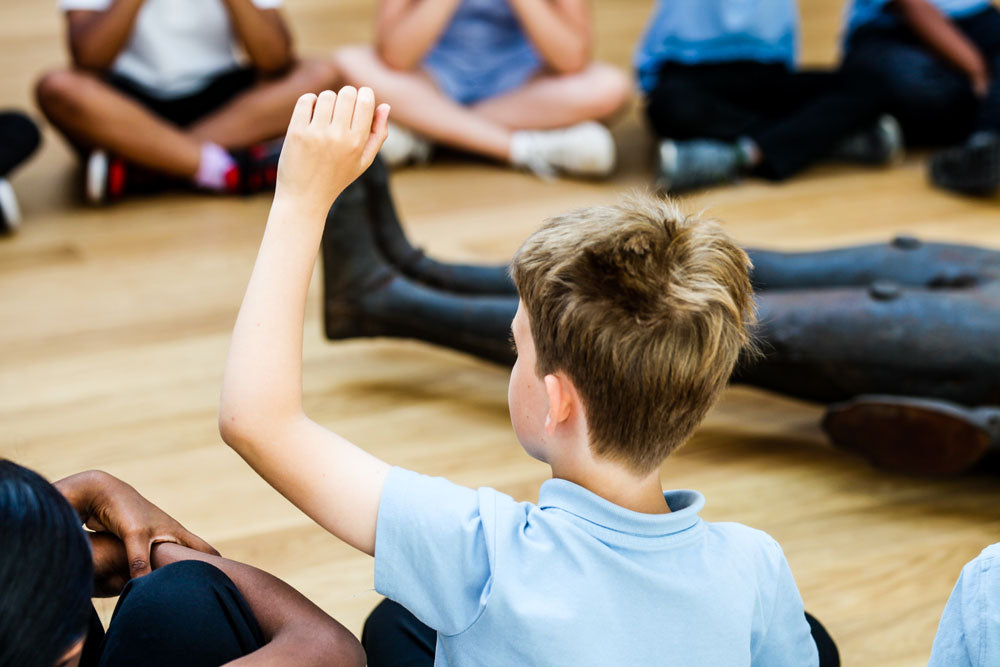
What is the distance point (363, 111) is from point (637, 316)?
243mm

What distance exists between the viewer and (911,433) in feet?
4.26

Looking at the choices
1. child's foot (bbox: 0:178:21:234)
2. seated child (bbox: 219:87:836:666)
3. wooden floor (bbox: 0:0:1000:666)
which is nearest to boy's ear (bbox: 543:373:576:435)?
seated child (bbox: 219:87:836:666)

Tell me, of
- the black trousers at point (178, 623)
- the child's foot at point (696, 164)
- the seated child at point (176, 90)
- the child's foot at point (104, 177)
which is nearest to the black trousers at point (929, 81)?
the child's foot at point (696, 164)

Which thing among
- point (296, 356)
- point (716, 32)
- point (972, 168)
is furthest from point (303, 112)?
point (716, 32)

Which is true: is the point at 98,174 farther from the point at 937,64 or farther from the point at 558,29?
the point at 937,64

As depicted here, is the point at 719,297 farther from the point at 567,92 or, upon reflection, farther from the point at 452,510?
the point at 567,92

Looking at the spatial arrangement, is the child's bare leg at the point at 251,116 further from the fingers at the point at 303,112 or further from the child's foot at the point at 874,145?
the fingers at the point at 303,112

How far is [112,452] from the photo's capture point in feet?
4.98

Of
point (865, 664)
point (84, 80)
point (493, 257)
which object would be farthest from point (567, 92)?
point (865, 664)

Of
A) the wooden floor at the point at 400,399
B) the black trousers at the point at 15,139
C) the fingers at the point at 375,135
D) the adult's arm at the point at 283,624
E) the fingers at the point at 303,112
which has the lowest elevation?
the wooden floor at the point at 400,399

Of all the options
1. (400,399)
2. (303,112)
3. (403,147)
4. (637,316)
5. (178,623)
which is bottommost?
(400,399)

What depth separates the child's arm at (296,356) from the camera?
28.8 inches

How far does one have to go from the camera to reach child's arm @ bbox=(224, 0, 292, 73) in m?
2.45

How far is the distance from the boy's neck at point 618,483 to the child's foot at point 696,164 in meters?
1.77
